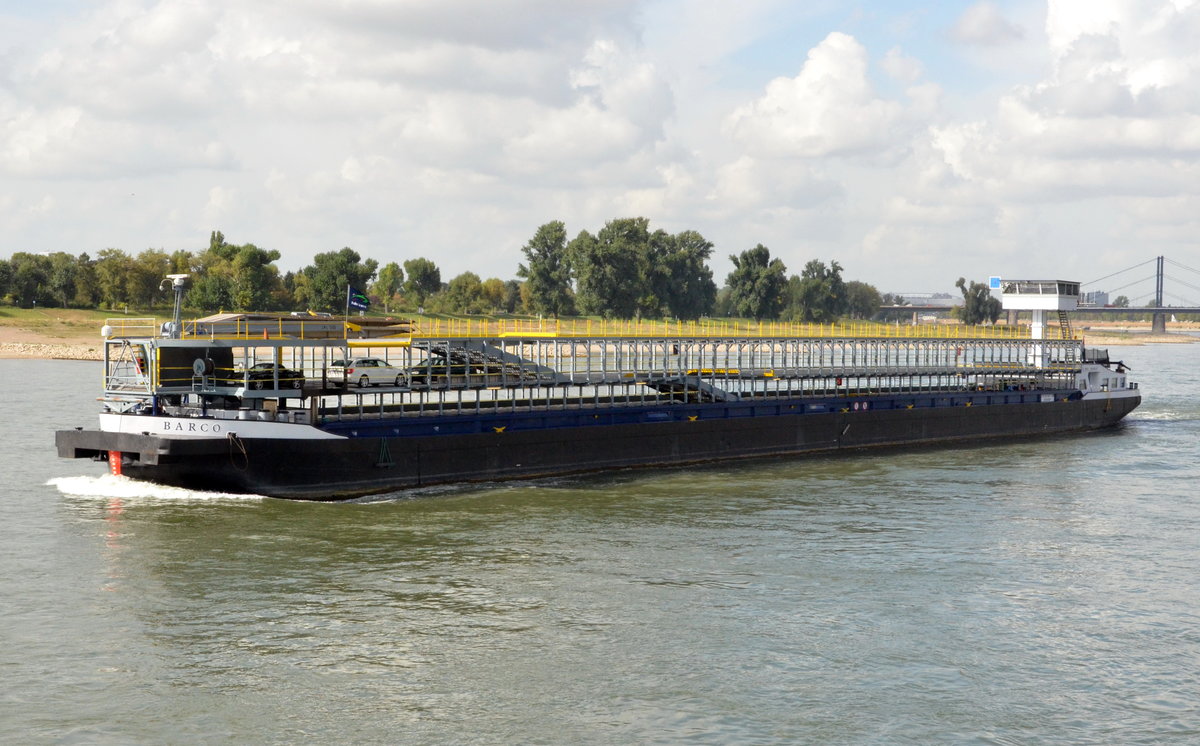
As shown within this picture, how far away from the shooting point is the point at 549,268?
6550 inches

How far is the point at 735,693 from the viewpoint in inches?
778

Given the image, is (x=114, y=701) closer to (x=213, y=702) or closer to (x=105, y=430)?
(x=213, y=702)

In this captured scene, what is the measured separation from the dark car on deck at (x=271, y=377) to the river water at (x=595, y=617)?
4.74 m

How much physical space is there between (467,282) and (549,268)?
2651 centimetres

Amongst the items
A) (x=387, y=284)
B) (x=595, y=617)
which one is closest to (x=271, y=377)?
(x=595, y=617)

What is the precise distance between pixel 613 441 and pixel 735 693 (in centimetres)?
2584

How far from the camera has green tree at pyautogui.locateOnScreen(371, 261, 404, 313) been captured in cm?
17688

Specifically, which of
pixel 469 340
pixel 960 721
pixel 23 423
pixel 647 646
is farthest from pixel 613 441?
pixel 23 423

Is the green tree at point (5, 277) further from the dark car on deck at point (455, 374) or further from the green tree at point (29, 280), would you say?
the dark car on deck at point (455, 374)

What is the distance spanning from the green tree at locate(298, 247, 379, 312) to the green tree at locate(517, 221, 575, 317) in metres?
33.2

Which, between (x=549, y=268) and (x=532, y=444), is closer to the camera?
(x=532, y=444)

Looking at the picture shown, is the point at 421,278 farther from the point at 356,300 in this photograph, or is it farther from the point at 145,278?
the point at 356,300

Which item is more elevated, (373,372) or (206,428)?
(373,372)

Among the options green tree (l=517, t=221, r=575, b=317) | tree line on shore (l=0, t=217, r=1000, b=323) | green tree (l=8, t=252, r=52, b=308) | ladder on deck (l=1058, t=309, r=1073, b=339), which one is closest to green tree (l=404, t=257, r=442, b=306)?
tree line on shore (l=0, t=217, r=1000, b=323)
